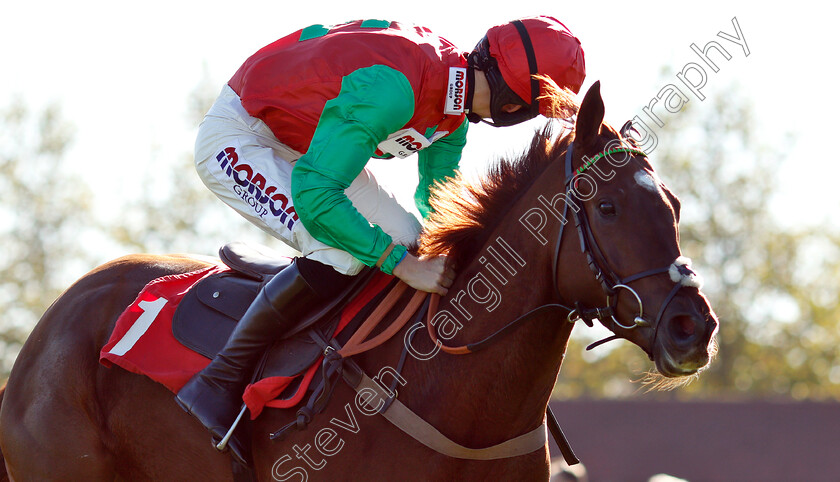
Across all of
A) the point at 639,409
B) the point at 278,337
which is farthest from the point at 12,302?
the point at 278,337

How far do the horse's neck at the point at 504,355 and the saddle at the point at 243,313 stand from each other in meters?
0.48

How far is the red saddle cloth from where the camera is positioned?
3.35 metres

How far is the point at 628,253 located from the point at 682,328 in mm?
314

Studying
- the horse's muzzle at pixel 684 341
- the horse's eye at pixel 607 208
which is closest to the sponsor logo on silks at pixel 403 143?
the horse's eye at pixel 607 208

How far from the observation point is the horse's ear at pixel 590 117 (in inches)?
122

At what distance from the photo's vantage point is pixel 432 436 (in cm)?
310

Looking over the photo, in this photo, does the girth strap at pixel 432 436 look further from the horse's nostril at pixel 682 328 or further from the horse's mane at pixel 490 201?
the horse's nostril at pixel 682 328


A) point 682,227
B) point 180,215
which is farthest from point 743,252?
point 180,215

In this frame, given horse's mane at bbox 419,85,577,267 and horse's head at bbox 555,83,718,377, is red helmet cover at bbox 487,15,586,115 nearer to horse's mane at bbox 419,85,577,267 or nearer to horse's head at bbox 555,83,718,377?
horse's mane at bbox 419,85,577,267

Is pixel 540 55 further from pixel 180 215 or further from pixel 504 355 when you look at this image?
pixel 180 215

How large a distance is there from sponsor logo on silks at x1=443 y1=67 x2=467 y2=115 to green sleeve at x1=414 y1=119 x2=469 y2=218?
717mm

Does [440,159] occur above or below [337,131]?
below

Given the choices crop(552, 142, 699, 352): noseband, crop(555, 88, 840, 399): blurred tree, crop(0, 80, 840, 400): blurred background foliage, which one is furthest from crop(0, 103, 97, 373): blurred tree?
crop(552, 142, 699, 352): noseband

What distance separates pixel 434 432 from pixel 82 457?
1.72 metres
